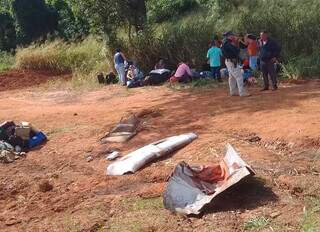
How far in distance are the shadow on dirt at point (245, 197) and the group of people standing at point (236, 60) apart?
5133 mm

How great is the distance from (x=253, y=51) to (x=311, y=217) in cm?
944

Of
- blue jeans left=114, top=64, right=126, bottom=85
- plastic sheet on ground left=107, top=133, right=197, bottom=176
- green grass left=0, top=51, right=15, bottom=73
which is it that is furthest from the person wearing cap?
green grass left=0, top=51, right=15, bottom=73

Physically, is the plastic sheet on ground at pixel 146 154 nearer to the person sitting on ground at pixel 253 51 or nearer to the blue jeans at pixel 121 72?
the person sitting on ground at pixel 253 51

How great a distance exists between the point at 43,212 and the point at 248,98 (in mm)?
5611

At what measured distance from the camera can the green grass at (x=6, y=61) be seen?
85.0 feet

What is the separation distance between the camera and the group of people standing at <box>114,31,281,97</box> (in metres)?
11.6

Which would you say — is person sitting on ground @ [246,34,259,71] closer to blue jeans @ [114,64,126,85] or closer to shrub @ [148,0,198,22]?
blue jeans @ [114,64,126,85]

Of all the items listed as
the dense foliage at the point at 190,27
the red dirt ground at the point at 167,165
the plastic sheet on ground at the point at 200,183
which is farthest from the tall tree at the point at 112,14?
the plastic sheet on ground at the point at 200,183

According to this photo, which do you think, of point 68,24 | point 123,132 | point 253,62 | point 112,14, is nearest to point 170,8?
point 68,24

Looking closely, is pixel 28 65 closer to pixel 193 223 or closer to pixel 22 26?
pixel 22 26

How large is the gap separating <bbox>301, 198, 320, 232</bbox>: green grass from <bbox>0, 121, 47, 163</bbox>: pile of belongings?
19.8 feet

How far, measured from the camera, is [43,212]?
7367 mm

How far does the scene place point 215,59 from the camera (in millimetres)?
14742

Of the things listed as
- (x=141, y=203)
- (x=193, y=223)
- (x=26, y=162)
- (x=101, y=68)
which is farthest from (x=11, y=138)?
(x=101, y=68)
